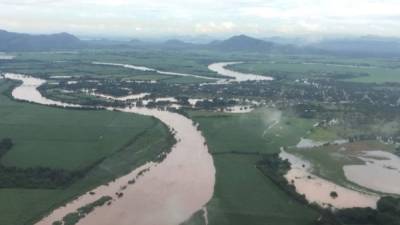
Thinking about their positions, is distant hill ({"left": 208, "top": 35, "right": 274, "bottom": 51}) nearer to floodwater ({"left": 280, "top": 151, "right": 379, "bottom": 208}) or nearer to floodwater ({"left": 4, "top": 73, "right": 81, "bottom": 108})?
floodwater ({"left": 4, "top": 73, "right": 81, "bottom": 108})

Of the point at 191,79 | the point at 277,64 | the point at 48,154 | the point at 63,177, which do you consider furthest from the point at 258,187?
the point at 277,64

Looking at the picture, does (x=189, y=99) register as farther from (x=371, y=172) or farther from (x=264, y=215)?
(x=264, y=215)

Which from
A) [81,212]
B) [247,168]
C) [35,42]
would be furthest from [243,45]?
[81,212]

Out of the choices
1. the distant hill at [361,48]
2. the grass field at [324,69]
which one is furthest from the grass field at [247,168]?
the distant hill at [361,48]

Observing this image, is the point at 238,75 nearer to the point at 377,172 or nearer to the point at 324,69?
the point at 324,69

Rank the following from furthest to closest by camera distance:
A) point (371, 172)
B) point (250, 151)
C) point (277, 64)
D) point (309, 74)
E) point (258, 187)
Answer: point (277, 64)
point (309, 74)
point (250, 151)
point (371, 172)
point (258, 187)
